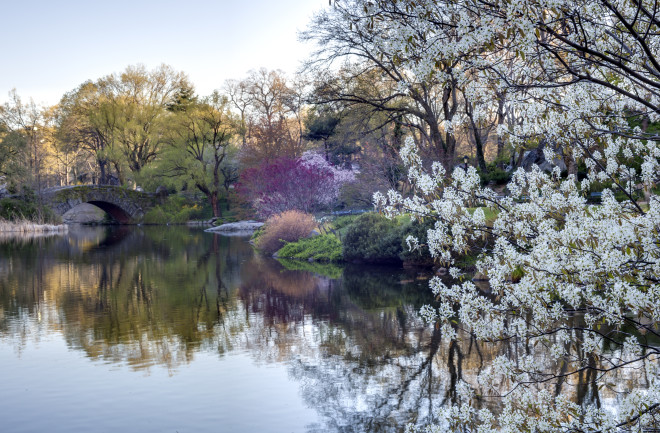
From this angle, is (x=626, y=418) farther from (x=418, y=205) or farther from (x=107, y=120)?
(x=107, y=120)

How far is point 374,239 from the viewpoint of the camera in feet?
63.8

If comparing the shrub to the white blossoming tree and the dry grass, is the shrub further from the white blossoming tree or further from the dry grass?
the dry grass

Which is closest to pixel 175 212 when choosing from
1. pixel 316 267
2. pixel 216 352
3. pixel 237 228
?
pixel 237 228

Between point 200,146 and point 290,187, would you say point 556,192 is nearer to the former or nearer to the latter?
point 290,187

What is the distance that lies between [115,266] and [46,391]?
13.6 meters

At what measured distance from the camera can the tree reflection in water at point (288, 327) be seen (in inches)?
276

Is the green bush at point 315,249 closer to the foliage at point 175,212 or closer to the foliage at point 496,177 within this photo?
the foliage at point 496,177

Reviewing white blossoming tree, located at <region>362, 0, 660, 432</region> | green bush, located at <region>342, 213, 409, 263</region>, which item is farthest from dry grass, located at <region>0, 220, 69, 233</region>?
white blossoming tree, located at <region>362, 0, 660, 432</region>

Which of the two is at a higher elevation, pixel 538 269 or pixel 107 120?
pixel 107 120

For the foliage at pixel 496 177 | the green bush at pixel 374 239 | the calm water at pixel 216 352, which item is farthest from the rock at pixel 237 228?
the calm water at pixel 216 352

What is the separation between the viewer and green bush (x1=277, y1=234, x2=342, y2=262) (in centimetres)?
2130

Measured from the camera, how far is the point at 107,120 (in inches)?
2013

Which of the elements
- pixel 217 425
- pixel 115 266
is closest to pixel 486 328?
pixel 217 425

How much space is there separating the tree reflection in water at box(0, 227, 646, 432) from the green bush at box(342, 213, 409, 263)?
0.86 metres
